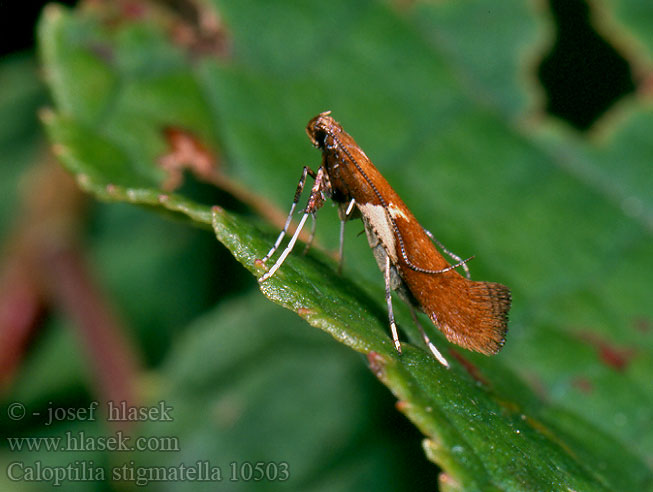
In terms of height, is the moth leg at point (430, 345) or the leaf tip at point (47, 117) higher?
the moth leg at point (430, 345)

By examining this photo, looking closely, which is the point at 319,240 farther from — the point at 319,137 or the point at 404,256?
the point at 404,256

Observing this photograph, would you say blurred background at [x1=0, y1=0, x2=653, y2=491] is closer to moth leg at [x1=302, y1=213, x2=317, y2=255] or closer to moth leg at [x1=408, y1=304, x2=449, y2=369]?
moth leg at [x1=302, y1=213, x2=317, y2=255]

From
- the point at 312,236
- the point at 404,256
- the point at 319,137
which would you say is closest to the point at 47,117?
the point at 319,137

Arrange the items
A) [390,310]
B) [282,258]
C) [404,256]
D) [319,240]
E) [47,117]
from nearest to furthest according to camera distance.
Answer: [282,258] < [390,310] < [404,256] < [47,117] < [319,240]

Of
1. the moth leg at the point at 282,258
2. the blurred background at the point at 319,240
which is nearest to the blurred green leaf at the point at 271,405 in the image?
the blurred background at the point at 319,240

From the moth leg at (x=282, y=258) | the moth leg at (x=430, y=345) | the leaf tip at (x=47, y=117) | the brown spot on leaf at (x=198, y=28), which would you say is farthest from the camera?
the brown spot on leaf at (x=198, y=28)

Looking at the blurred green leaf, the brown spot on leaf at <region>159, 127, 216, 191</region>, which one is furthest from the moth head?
the blurred green leaf

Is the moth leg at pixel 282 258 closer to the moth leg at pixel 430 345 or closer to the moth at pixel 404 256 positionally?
the moth at pixel 404 256
